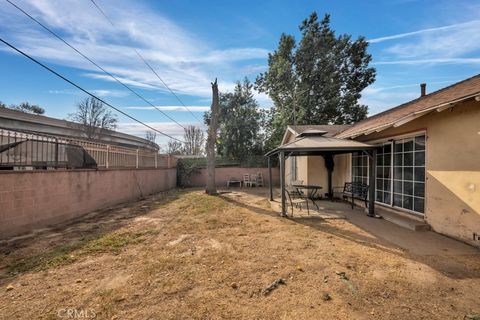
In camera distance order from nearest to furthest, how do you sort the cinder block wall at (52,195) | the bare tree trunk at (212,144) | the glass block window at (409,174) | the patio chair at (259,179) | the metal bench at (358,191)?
the cinder block wall at (52,195), the glass block window at (409,174), the metal bench at (358,191), the bare tree trunk at (212,144), the patio chair at (259,179)

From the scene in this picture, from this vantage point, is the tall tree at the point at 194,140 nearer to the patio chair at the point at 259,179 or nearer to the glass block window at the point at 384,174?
the patio chair at the point at 259,179

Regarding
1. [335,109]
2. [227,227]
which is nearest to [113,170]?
[227,227]

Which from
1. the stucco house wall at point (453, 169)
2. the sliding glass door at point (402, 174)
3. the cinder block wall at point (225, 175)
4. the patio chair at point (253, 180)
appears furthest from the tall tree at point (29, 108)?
the stucco house wall at point (453, 169)

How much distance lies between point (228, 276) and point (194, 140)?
38.5 m

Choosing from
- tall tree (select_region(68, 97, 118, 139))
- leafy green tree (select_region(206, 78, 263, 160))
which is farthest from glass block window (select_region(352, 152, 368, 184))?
tall tree (select_region(68, 97, 118, 139))

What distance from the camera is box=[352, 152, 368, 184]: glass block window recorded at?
813 centimetres

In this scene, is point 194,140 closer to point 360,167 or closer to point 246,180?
point 246,180

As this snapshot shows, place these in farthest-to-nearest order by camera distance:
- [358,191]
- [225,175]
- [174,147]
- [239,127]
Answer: [174,147], [239,127], [225,175], [358,191]

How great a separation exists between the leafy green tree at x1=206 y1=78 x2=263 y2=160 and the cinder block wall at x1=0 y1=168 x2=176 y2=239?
11.7m

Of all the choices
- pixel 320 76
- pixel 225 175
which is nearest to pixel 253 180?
pixel 225 175

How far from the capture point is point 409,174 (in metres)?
5.89

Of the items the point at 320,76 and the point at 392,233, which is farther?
the point at 320,76

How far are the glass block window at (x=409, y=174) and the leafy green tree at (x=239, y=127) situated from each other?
13910 millimetres

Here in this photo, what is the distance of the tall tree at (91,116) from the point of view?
2130 cm
